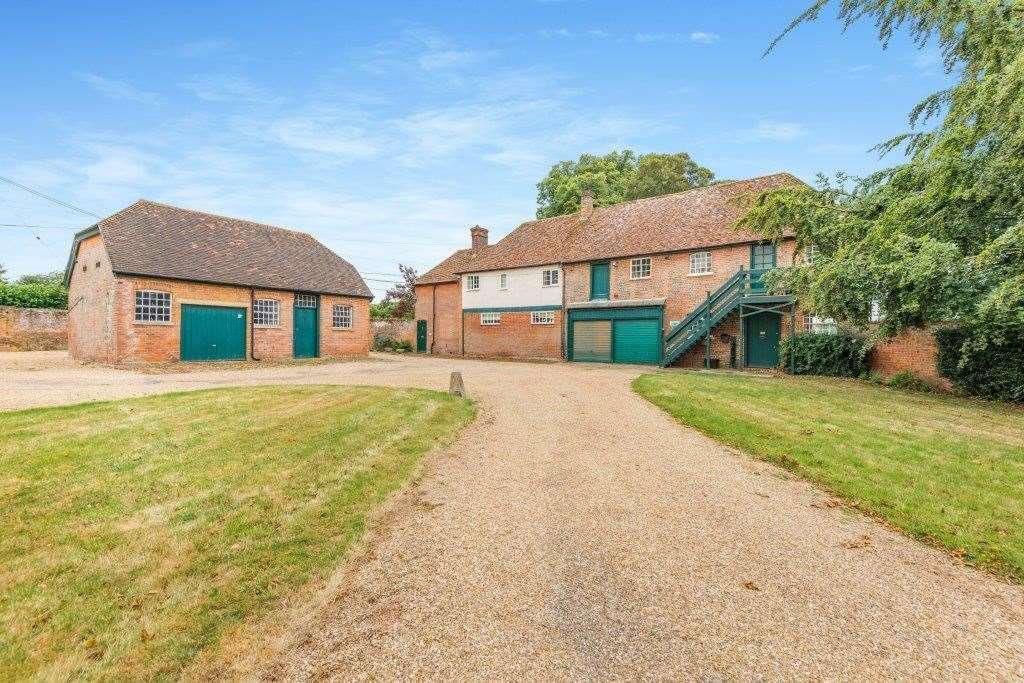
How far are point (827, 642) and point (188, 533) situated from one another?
4989 millimetres

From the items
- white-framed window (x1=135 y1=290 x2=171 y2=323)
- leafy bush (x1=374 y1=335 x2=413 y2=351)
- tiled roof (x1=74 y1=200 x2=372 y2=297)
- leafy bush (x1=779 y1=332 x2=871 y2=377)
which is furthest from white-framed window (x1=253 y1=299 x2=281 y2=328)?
leafy bush (x1=779 y1=332 x2=871 y2=377)

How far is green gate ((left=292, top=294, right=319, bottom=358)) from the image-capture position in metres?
27.3

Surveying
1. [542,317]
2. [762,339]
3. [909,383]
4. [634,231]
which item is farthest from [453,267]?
[909,383]

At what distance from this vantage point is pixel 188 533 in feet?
15.7

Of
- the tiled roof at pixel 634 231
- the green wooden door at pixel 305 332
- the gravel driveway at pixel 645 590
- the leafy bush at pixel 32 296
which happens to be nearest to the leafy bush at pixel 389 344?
the tiled roof at pixel 634 231

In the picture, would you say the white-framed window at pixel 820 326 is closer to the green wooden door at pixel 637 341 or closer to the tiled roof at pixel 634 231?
the tiled roof at pixel 634 231

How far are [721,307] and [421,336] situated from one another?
2194cm

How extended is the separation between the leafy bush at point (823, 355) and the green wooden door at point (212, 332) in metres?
23.3

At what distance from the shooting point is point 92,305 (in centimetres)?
2370

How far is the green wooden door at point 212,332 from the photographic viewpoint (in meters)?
23.3

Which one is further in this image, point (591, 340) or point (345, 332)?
point (345, 332)

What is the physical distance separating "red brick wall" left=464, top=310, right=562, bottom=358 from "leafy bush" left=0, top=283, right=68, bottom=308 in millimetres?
25290

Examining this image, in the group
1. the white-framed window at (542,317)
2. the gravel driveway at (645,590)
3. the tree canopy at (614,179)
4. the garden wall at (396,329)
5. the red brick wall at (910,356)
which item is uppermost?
the tree canopy at (614,179)

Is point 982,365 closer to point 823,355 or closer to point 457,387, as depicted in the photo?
point 823,355
